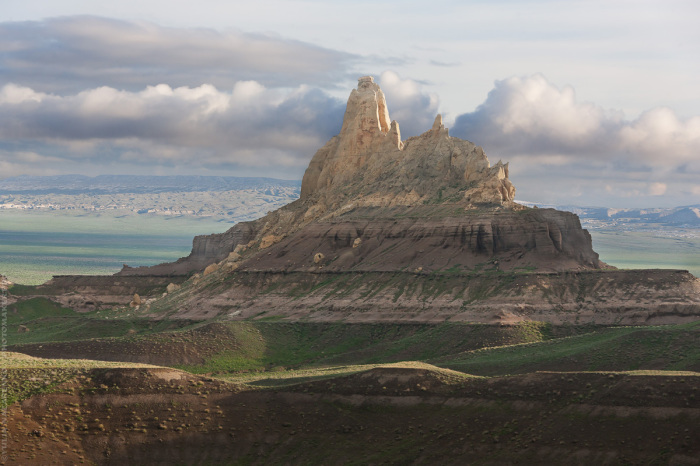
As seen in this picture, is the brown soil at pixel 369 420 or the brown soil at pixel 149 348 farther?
the brown soil at pixel 149 348

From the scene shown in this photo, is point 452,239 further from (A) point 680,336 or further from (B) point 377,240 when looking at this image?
(A) point 680,336

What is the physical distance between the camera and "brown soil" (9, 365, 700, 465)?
7688cm

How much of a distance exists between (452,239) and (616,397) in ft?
322

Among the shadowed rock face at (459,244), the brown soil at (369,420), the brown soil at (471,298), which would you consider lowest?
the brown soil at (369,420)

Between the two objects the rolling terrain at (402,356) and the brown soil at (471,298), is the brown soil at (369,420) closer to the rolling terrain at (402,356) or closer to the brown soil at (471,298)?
the rolling terrain at (402,356)

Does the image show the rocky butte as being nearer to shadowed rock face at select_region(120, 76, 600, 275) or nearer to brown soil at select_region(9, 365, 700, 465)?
shadowed rock face at select_region(120, 76, 600, 275)

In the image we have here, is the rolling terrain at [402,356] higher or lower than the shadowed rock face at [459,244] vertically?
lower

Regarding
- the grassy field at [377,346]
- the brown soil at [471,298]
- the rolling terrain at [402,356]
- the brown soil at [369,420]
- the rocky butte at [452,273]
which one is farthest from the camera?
the rocky butte at [452,273]

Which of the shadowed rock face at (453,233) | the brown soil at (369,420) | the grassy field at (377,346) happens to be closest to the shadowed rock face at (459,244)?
the shadowed rock face at (453,233)

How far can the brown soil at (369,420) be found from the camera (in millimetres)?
76875

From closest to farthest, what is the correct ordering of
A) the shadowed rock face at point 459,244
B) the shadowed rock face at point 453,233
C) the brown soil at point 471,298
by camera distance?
the brown soil at point 471,298
the shadowed rock face at point 459,244
the shadowed rock face at point 453,233

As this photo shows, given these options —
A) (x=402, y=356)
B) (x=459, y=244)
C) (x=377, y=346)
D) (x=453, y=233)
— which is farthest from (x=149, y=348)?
(x=453, y=233)

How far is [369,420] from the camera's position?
3460 inches

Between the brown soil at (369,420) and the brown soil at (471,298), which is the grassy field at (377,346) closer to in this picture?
the brown soil at (471,298)
